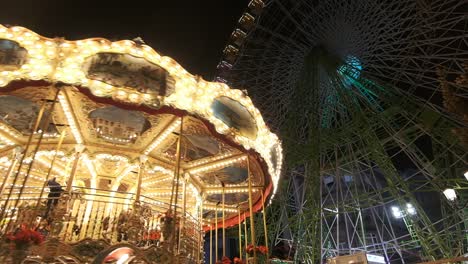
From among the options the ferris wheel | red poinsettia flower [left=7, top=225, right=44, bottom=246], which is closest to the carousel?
red poinsettia flower [left=7, top=225, right=44, bottom=246]

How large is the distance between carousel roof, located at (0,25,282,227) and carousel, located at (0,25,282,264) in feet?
0.08

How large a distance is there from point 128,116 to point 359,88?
52.7ft

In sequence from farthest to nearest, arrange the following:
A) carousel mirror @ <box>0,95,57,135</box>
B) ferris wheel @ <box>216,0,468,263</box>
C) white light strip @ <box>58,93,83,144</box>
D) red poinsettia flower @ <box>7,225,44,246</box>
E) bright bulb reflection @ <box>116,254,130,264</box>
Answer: ferris wheel @ <box>216,0,468,263</box> < carousel mirror @ <box>0,95,57,135</box> < white light strip @ <box>58,93,83,144</box> < bright bulb reflection @ <box>116,254,130,264</box> < red poinsettia flower @ <box>7,225,44,246</box>

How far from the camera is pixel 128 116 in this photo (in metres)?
7.99

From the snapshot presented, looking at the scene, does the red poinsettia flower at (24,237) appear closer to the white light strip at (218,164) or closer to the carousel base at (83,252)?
the carousel base at (83,252)

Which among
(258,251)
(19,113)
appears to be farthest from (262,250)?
(19,113)

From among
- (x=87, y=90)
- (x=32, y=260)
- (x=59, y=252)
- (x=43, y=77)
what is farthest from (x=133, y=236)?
(x=43, y=77)

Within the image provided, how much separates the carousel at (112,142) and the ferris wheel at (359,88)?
10423mm

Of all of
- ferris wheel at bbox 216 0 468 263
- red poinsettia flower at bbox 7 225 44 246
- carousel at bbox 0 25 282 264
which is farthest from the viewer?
ferris wheel at bbox 216 0 468 263

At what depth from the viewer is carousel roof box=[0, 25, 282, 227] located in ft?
21.0

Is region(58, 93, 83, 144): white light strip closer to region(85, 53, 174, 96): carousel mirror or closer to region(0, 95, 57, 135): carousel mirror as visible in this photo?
region(0, 95, 57, 135): carousel mirror

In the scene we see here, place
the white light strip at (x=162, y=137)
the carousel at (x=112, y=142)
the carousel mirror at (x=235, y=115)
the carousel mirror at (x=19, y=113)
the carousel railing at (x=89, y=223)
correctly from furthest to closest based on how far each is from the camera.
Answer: the white light strip at (x=162, y=137)
the carousel mirror at (x=235, y=115)
the carousel mirror at (x=19, y=113)
the carousel railing at (x=89, y=223)
the carousel at (x=112, y=142)

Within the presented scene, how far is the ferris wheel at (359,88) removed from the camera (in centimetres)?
1653

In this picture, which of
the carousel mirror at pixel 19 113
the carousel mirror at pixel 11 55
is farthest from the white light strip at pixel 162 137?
the carousel mirror at pixel 11 55
